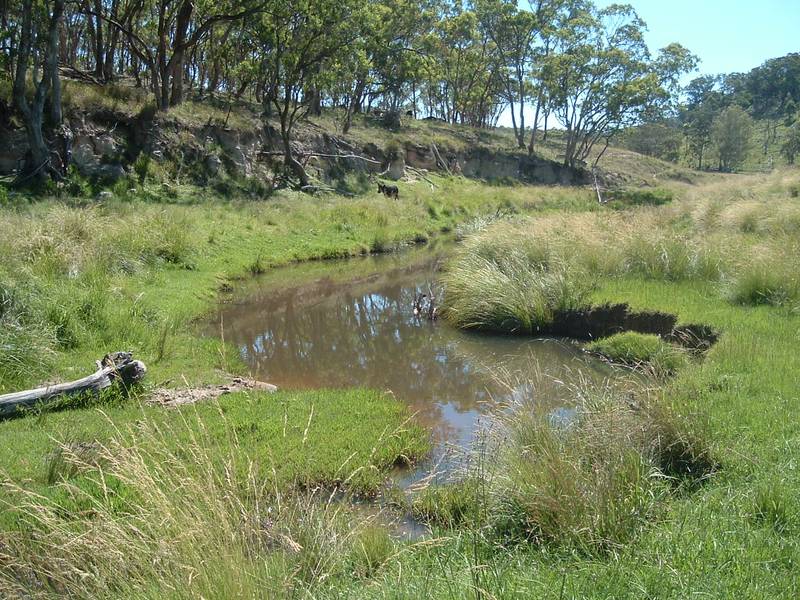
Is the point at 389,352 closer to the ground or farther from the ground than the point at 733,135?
closer to the ground

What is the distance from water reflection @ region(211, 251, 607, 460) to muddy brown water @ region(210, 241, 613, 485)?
19mm

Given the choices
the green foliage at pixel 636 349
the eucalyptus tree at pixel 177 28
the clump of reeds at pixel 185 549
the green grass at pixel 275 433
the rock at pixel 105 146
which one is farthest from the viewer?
the eucalyptus tree at pixel 177 28

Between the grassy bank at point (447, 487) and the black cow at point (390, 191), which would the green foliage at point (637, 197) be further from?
the grassy bank at point (447, 487)

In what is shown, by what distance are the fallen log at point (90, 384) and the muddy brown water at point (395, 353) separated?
7.86 feet

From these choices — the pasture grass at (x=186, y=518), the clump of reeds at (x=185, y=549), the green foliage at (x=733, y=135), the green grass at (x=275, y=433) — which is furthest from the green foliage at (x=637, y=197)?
the clump of reeds at (x=185, y=549)

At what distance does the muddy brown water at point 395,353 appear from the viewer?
873 cm

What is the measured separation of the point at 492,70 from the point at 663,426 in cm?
5324

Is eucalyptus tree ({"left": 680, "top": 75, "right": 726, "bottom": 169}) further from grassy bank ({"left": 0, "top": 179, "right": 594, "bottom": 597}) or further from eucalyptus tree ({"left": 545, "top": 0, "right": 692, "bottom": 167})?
grassy bank ({"left": 0, "top": 179, "right": 594, "bottom": 597})

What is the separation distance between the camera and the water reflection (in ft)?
30.8

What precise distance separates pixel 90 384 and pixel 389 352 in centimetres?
567

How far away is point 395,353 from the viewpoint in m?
12.3

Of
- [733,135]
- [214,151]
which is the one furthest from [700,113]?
[214,151]

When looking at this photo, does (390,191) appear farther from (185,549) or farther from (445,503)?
(185,549)

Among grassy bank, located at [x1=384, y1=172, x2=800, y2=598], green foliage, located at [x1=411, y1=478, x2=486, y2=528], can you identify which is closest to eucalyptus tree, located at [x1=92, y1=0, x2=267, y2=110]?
grassy bank, located at [x1=384, y1=172, x2=800, y2=598]
